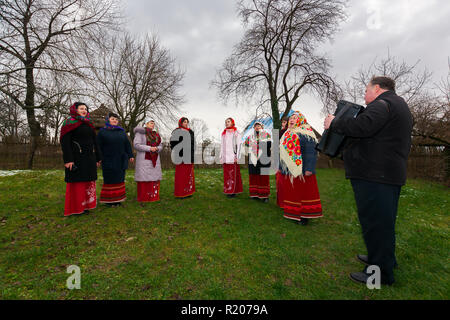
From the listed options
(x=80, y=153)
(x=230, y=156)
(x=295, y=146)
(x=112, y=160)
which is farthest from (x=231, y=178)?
(x=80, y=153)

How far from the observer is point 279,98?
17828 millimetres

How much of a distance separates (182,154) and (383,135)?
4.97 meters

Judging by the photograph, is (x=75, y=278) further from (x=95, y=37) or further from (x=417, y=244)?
(x=95, y=37)

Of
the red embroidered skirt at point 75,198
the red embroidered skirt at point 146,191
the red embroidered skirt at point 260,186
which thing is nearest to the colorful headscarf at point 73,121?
the red embroidered skirt at point 75,198

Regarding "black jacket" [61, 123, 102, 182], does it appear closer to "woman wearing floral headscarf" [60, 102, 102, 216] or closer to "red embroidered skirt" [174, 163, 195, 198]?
"woman wearing floral headscarf" [60, 102, 102, 216]

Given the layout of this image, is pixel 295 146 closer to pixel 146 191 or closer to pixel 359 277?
pixel 359 277

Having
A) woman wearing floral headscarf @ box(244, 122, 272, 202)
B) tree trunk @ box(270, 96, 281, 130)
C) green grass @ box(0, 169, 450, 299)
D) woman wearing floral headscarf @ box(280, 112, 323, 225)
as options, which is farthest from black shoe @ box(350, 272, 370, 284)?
tree trunk @ box(270, 96, 281, 130)

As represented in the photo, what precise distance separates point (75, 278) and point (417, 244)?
5359mm

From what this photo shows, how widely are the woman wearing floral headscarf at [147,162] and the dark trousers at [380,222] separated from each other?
16.1 feet

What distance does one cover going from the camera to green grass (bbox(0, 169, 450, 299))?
2461 millimetres

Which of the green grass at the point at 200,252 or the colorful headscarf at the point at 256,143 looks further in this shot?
the colorful headscarf at the point at 256,143

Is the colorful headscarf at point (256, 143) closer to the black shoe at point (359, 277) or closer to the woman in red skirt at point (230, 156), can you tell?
the woman in red skirt at point (230, 156)

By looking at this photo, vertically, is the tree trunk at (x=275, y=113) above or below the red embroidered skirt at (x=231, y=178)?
above

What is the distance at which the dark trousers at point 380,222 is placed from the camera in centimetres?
239
